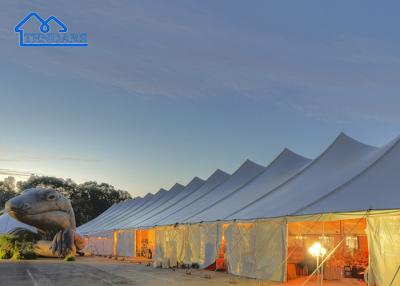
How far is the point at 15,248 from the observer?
2420cm

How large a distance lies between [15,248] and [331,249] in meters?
16.8

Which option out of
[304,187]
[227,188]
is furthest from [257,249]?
[227,188]

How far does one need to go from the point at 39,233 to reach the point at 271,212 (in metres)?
16.2

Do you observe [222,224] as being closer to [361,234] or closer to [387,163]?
[361,234]

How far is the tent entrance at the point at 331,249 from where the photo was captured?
1329 centimetres

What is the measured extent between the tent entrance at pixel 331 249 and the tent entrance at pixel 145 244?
43.3 feet

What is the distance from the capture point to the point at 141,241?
29203 mm

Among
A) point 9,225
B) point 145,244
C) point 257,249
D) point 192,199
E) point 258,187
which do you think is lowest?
point 145,244

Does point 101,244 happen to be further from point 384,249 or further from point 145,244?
point 384,249

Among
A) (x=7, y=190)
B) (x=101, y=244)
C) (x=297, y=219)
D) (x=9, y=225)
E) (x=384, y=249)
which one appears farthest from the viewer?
(x=7, y=190)

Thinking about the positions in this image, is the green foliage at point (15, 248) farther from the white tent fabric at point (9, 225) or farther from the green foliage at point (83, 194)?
the green foliage at point (83, 194)

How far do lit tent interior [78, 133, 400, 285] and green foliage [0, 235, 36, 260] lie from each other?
21.5ft

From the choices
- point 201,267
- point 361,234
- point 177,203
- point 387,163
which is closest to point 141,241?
point 177,203

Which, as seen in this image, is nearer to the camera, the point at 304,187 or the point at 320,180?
the point at 320,180
